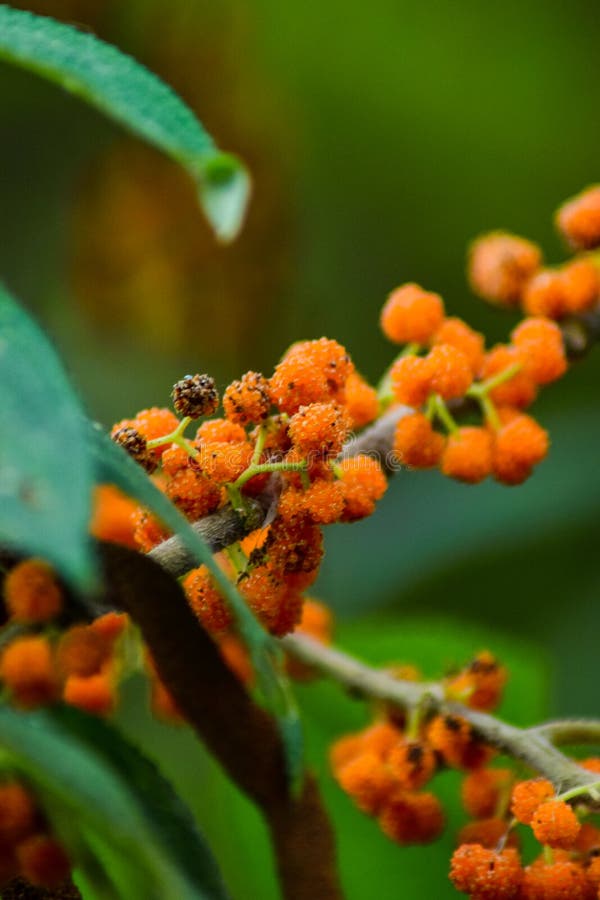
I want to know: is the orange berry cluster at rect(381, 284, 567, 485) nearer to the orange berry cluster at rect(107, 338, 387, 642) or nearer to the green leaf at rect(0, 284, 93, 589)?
the orange berry cluster at rect(107, 338, 387, 642)

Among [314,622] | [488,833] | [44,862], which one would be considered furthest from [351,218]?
[44,862]

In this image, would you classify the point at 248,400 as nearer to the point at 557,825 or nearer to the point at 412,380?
the point at 412,380

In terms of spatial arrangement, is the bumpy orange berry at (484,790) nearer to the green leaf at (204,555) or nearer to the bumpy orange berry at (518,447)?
the bumpy orange berry at (518,447)

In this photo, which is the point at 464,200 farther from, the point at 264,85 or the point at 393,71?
the point at 264,85

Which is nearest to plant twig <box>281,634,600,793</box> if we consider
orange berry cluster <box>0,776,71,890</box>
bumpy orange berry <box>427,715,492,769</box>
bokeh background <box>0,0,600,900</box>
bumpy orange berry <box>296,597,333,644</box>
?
bumpy orange berry <box>427,715,492,769</box>

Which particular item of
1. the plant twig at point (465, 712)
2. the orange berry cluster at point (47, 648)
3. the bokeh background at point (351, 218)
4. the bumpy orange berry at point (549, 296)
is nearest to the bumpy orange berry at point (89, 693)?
the orange berry cluster at point (47, 648)
